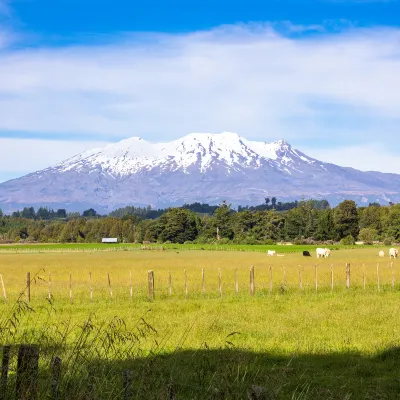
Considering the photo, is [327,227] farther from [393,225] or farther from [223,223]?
[223,223]

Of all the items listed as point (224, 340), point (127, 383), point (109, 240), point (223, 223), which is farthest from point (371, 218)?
point (127, 383)

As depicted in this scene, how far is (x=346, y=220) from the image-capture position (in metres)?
142

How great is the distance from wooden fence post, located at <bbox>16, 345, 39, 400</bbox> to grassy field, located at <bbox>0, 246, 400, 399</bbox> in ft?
0.89

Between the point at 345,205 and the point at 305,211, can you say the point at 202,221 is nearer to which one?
the point at 305,211

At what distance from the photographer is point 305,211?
164625mm

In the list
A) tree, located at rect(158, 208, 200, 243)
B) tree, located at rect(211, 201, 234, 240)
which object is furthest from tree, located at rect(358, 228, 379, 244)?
tree, located at rect(158, 208, 200, 243)

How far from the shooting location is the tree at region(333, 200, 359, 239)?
142m

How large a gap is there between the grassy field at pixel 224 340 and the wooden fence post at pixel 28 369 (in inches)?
10.7

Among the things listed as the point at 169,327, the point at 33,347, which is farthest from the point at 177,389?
the point at 169,327

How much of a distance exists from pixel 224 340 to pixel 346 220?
425ft

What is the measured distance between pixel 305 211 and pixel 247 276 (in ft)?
386

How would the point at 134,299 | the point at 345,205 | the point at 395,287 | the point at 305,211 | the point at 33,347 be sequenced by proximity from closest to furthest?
the point at 33,347 < the point at 134,299 < the point at 395,287 < the point at 345,205 < the point at 305,211

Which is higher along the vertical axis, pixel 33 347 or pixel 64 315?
pixel 33 347

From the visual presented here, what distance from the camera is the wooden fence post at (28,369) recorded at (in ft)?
18.4
